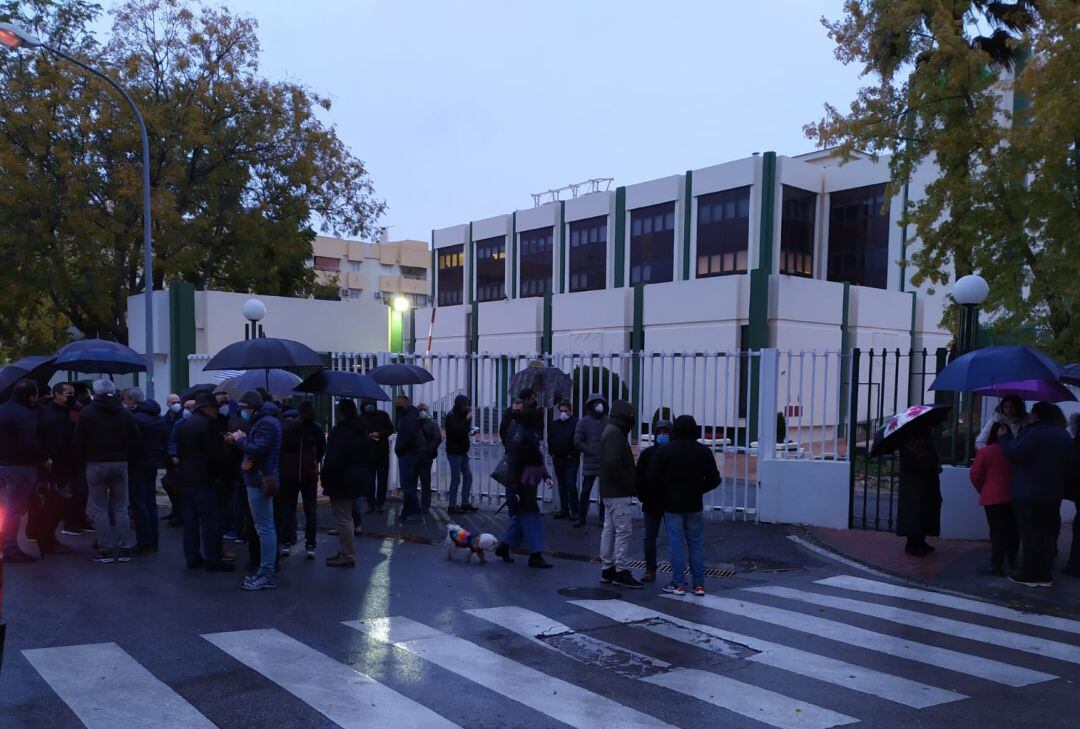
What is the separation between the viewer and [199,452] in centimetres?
839

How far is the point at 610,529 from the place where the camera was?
8.34m

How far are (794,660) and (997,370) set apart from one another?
4.41m

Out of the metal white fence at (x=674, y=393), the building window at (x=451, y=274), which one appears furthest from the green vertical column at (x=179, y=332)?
the building window at (x=451, y=274)

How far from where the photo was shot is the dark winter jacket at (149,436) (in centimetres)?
926

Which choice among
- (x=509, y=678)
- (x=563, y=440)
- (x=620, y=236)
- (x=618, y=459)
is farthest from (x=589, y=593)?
(x=620, y=236)

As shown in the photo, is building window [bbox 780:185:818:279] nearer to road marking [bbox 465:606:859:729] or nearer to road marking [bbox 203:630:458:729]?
road marking [bbox 465:606:859:729]

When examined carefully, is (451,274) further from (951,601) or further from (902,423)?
(951,601)

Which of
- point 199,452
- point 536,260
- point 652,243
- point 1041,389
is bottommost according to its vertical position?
point 199,452

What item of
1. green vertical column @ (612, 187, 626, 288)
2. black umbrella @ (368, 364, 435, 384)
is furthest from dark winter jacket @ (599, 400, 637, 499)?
green vertical column @ (612, 187, 626, 288)

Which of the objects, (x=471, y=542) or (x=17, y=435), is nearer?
(x=17, y=435)

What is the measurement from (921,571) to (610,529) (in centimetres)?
352

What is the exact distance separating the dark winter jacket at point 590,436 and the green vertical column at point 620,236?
31.8 m

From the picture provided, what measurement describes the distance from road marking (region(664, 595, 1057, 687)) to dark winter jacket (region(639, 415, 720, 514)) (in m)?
0.88

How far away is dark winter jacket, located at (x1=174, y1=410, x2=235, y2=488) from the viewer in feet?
27.4
